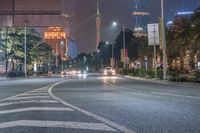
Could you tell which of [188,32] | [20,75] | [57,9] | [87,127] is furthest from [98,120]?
[20,75]

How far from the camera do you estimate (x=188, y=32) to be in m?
60.8

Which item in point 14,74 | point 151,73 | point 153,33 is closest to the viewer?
point 153,33

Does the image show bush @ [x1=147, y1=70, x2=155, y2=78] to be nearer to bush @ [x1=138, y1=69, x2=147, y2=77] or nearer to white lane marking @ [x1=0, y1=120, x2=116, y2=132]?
bush @ [x1=138, y1=69, x2=147, y2=77]

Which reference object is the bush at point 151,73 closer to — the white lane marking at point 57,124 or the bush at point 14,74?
the bush at point 14,74

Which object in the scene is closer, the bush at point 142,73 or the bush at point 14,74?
the bush at point 142,73

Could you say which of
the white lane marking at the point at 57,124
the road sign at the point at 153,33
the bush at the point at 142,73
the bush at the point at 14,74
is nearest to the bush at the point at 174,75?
the road sign at the point at 153,33

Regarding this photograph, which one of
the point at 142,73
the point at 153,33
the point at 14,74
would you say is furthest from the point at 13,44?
the point at 153,33

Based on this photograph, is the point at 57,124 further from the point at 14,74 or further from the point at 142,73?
the point at 14,74

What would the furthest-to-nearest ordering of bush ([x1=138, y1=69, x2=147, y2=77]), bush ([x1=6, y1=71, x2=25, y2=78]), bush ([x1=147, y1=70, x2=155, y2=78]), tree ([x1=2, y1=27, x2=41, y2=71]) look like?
tree ([x1=2, y1=27, x2=41, y2=71]) < bush ([x1=6, y1=71, x2=25, y2=78]) < bush ([x1=138, y1=69, x2=147, y2=77]) < bush ([x1=147, y1=70, x2=155, y2=78])

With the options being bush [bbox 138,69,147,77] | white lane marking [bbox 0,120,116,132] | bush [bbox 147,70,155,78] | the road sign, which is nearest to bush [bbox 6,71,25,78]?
bush [bbox 138,69,147,77]

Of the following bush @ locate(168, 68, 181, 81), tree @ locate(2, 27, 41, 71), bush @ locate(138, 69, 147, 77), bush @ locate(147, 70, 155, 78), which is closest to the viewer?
bush @ locate(168, 68, 181, 81)

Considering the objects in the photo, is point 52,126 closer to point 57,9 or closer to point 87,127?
point 87,127

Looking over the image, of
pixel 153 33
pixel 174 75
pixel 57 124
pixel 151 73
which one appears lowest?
pixel 57 124

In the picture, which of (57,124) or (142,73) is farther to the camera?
(142,73)
